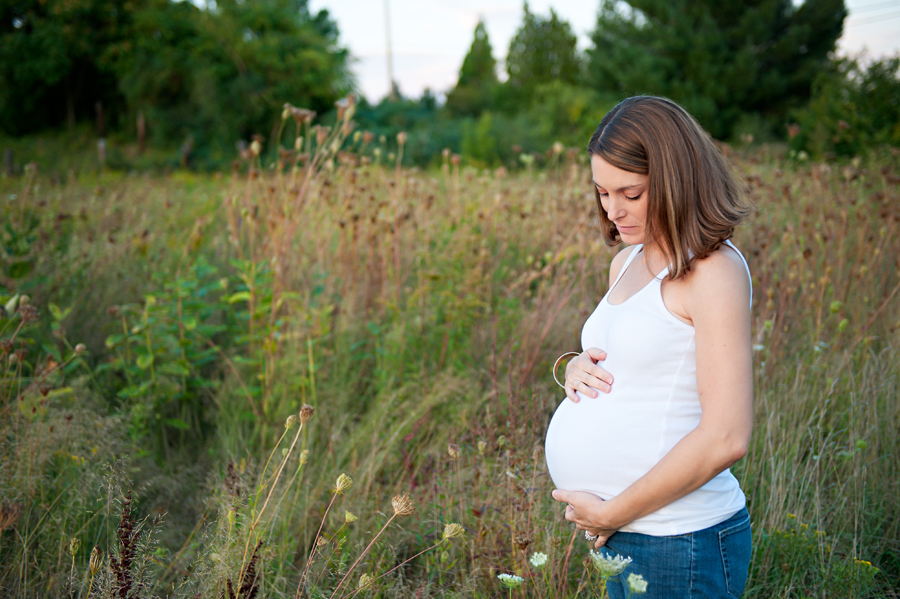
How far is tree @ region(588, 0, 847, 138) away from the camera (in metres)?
20.3

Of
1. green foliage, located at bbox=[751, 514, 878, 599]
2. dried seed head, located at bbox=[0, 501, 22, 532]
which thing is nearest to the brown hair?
green foliage, located at bbox=[751, 514, 878, 599]

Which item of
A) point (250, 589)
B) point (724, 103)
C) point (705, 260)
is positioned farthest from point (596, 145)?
point (724, 103)

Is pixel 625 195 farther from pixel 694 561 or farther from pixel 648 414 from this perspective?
pixel 694 561

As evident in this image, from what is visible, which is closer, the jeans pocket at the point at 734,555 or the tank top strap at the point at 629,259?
the jeans pocket at the point at 734,555

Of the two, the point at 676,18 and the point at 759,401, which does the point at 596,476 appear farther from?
the point at 676,18

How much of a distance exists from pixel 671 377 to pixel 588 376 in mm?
208

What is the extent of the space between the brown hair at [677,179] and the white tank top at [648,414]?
8 cm

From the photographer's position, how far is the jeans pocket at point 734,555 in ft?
3.59

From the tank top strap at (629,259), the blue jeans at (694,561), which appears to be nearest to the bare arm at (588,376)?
the tank top strap at (629,259)

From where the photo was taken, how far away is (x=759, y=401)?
90.0 inches

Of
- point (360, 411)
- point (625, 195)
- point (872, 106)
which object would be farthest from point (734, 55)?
point (625, 195)

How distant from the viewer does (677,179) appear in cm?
109

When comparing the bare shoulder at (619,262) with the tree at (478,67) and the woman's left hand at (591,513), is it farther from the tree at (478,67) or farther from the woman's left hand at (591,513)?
the tree at (478,67)

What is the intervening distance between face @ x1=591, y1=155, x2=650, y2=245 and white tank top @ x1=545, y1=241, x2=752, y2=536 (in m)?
0.16
